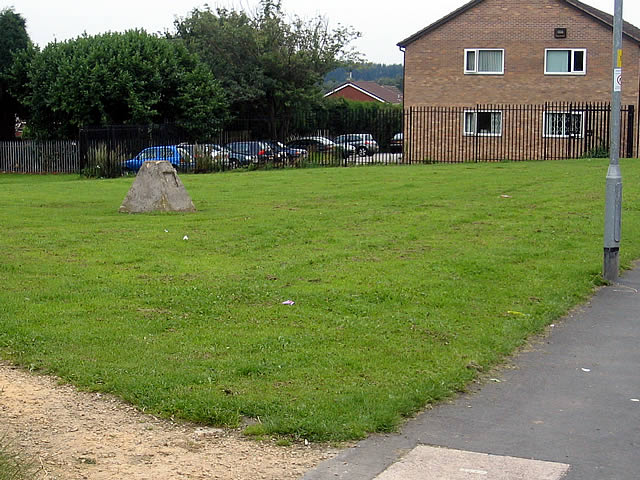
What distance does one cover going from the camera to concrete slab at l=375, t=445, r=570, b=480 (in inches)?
185

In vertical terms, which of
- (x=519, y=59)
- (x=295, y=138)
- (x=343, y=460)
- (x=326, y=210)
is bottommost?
(x=343, y=460)

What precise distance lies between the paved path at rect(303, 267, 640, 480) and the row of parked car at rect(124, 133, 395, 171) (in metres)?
24.5

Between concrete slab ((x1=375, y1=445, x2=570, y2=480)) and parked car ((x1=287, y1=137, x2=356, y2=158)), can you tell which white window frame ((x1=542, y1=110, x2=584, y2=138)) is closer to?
parked car ((x1=287, y1=137, x2=356, y2=158))

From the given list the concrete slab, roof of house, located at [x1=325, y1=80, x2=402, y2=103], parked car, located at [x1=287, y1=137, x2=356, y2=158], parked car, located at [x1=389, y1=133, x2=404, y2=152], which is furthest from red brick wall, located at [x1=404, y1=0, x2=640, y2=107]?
roof of house, located at [x1=325, y1=80, x2=402, y2=103]

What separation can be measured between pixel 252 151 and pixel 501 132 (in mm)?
12140

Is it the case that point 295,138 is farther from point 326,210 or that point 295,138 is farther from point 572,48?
point 326,210

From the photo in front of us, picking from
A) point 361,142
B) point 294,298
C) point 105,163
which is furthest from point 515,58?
point 294,298

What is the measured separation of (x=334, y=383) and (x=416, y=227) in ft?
25.8

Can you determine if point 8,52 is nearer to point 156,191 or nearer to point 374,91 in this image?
point 156,191

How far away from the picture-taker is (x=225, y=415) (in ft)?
17.9

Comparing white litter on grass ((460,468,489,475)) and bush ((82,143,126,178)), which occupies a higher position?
bush ((82,143,126,178))

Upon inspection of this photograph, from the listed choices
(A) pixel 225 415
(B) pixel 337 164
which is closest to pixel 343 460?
(A) pixel 225 415

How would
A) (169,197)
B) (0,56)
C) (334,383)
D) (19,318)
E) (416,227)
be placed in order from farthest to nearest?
1. (0,56)
2. (169,197)
3. (416,227)
4. (19,318)
5. (334,383)

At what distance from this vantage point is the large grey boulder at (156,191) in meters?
15.9
